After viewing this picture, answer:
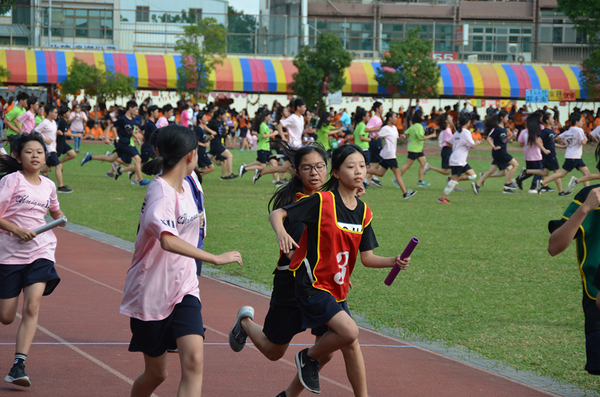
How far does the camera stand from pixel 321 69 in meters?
39.5

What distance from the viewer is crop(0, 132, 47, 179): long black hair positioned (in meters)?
5.11

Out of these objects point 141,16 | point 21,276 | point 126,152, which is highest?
point 141,16

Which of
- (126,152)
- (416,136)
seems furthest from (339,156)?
(416,136)

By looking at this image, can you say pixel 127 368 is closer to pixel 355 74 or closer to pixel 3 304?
pixel 3 304

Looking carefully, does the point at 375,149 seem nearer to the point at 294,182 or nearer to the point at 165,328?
the point at 294,182

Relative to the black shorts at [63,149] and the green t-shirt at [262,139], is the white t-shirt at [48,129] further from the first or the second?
the green t-shirt at [262,139]

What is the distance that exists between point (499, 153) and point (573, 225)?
47.1ft

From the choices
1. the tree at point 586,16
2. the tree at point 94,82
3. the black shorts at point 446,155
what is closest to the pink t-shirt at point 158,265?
the black shorts at point 446,155

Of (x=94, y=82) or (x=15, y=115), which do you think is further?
(x=94, y=82)

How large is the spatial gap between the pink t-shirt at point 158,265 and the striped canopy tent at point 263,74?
37.5m

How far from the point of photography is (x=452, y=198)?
16.3 m

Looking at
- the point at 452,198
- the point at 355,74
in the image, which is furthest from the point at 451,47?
the point at 452,198

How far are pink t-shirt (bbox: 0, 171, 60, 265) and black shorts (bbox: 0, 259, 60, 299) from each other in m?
0.03

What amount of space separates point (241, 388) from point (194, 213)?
4.76 feet
